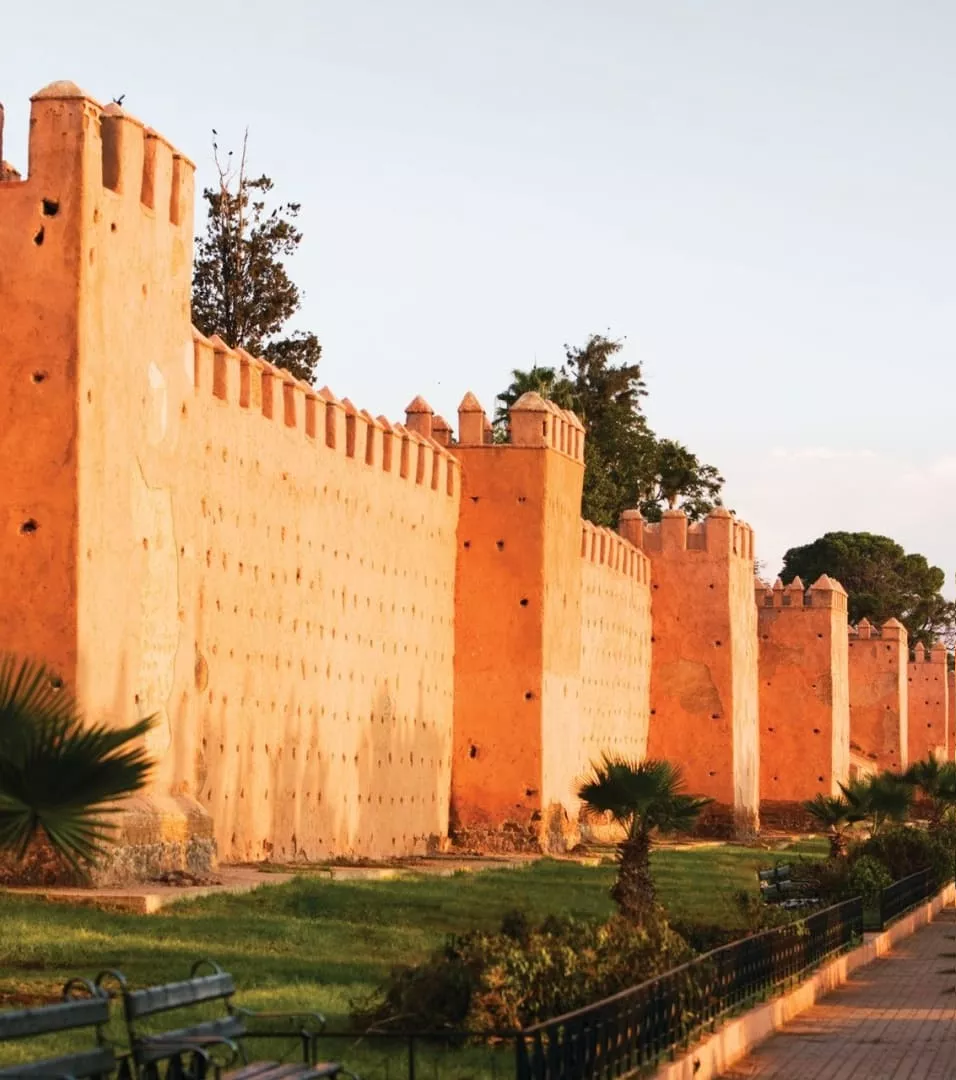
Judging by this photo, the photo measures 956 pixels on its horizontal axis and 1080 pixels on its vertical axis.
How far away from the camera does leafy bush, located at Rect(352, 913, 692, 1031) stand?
1057 centimetres

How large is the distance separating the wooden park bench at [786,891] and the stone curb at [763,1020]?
0.78 meters

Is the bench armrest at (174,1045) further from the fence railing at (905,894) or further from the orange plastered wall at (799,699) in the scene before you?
the orange plastered wall at (799,699)

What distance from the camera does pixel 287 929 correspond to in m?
15.1

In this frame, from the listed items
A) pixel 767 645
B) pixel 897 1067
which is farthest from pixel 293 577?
pixel 767 645

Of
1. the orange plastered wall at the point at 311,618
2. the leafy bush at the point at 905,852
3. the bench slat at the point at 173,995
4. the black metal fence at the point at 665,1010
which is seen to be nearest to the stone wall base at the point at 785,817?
the leafy bush at the point at 905,852

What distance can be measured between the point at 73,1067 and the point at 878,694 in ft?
159

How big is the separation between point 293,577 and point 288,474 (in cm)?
99

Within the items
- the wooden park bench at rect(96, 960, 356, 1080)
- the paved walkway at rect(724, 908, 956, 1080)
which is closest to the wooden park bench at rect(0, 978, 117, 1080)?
the wooden park bench at rect(96, 960, 356, 1080)

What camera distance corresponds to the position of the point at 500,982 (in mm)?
10578

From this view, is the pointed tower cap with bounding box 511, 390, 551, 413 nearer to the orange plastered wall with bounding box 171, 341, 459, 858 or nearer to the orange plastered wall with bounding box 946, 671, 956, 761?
the orange plastered wall with bounding box 171, 341, 459, 858

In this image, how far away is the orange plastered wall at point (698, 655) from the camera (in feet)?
120

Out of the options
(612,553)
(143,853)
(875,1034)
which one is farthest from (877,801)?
(875,1034)

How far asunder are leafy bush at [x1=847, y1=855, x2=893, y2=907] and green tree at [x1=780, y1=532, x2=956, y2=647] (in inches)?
2191

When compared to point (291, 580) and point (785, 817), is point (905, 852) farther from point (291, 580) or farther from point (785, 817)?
point (785, 817)
